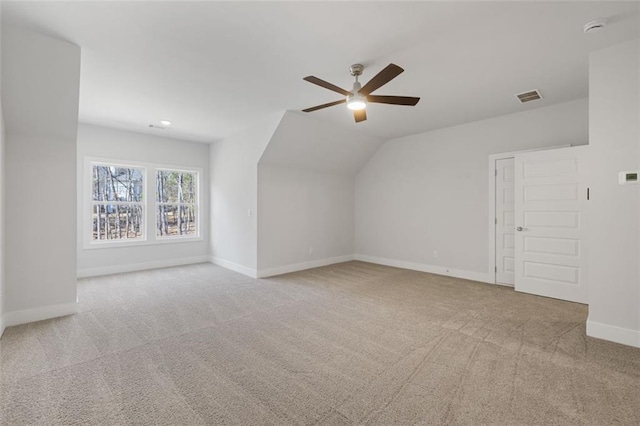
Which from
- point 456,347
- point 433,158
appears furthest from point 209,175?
point 456,347

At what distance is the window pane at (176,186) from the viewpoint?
20.1ft

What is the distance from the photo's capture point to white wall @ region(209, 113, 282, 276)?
524 cm

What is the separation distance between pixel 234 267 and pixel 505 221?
4.97 meters

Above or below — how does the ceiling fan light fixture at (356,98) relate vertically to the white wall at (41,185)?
above

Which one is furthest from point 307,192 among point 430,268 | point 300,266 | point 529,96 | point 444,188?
point 529,96

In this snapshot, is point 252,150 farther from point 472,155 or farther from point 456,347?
point 456,347

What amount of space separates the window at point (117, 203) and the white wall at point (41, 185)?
2.24 metres

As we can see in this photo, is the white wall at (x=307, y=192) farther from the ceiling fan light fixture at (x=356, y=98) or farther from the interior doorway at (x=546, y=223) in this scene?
the interior doorway at (x=546, y=223)

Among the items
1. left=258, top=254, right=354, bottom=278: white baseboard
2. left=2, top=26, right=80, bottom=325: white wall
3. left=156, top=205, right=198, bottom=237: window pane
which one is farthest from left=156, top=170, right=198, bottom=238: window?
left=2, top=26, right=80, bottom=325: white wall

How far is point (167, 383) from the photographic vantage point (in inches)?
82.0

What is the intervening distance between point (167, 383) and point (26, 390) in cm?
94

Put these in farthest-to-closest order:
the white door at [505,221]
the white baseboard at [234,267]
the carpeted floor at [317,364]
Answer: the white baseboard at [234,267]
the white door at [505,221]
the carpeted floor at [317,364]

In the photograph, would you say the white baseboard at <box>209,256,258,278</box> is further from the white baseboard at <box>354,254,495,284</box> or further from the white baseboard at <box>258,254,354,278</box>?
the white baseboard at <box>354,254,495,284</box>

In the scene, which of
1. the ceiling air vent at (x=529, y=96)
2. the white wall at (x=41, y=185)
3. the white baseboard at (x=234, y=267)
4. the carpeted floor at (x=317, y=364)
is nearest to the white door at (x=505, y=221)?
the carpeted floor at (x=317, y=364)
